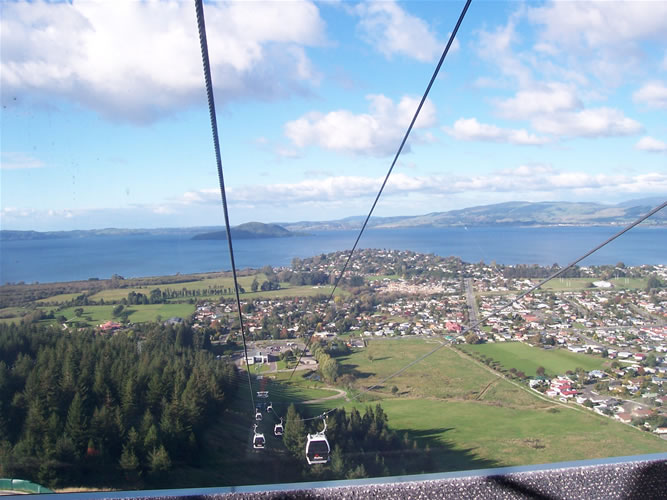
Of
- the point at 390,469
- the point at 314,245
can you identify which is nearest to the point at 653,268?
the point at 390,469

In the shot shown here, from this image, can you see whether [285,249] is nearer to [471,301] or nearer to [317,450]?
[471,301]

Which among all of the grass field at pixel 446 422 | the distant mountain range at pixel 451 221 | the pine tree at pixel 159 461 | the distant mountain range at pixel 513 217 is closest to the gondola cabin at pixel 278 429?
the grass field at pixel 446 422

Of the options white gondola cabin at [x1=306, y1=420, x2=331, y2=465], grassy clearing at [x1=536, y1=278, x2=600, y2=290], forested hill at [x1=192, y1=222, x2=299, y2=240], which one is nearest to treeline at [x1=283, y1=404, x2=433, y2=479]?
white gondola cabin at [x1=306, y1=420, x2=331, y2=465]

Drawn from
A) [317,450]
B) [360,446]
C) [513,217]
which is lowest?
[360,446]

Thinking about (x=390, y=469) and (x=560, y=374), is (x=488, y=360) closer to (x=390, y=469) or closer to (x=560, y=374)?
(x=560, y=374)

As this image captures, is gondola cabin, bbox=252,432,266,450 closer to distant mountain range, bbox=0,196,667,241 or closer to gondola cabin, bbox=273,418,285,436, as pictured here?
gondola cabin, bbox=273,418,285,436

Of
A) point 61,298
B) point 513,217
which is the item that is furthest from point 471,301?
point 61,298
